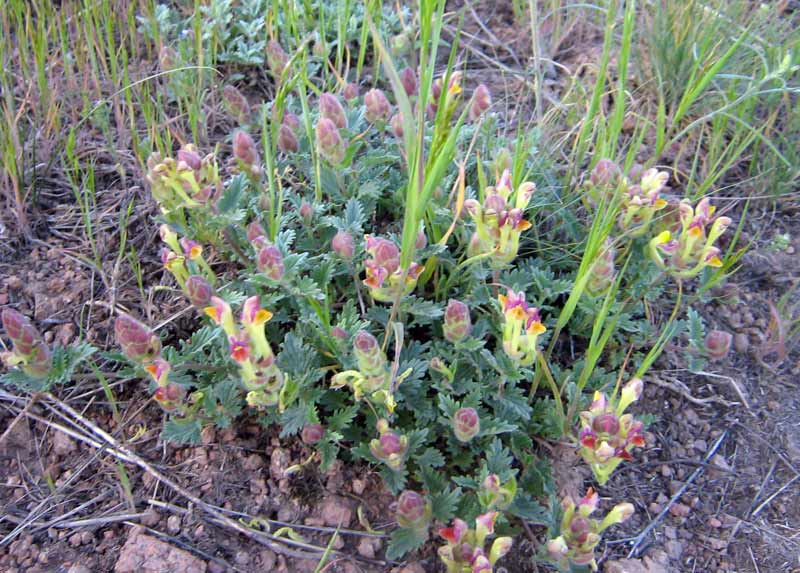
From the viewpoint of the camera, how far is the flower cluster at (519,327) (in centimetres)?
167

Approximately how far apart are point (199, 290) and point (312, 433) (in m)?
0.45

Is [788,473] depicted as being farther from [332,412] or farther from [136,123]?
[136,123]

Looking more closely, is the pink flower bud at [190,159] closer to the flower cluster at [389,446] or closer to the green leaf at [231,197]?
the green leaf at [231,197]

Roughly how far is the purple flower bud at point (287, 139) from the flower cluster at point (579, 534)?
1301 millimetres

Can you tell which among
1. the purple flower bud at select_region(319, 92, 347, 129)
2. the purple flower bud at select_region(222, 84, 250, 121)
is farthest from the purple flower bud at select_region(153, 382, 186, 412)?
the purple flower bud at select_region(222, 84, 250, 121)

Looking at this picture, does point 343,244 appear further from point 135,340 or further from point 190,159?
point 135,340

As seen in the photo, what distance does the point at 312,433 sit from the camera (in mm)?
1770

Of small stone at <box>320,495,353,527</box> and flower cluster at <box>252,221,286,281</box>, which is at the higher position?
flower cluster at <box>252,221,286,281</box>

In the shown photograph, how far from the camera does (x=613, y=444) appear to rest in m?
1.69

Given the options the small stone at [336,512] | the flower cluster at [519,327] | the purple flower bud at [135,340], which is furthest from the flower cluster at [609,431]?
the purple flower bud at [135,340]

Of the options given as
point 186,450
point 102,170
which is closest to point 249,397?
point 186,450

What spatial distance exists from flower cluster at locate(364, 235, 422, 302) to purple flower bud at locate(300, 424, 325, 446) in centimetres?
36

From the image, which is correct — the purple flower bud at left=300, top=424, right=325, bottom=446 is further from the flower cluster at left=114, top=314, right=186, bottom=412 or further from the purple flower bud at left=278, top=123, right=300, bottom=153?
the purple flower bud at left=278, top=123, right=300, bottom=153

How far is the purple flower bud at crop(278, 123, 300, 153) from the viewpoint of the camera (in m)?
2.21
